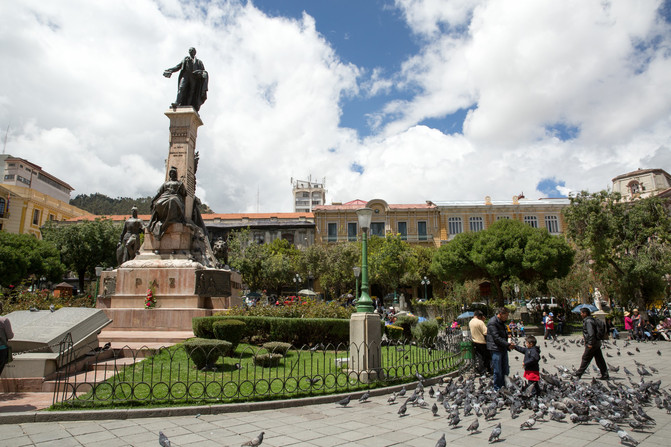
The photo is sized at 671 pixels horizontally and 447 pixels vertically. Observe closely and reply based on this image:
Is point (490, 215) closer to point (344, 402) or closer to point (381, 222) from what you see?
point (381, 222)

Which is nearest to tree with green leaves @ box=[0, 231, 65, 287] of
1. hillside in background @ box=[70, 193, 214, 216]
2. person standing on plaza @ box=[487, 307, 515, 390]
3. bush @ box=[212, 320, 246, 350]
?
bush @ box=[212, 320, 246, 350]

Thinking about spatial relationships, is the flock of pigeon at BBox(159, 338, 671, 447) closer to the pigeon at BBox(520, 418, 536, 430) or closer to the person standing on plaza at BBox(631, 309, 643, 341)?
the pigeon at BBox(520, 418, 536, 430)

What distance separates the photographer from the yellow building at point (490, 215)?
46.4 metres

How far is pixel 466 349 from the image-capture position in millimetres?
9703

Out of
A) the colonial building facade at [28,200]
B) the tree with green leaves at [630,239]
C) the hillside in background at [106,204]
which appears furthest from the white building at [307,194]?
the tree with green leaves at [630,239]

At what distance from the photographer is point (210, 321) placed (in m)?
10.2

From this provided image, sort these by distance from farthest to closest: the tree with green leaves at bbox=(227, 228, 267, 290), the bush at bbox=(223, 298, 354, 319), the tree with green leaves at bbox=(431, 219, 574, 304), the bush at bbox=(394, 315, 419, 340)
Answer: the tree with green leaves at bbox=(227, 228, 267, 290) < the tree with green leaves at bbox=(431, 219, 574, 304) < the bush at bbox=(394, 315, 419, 340) < the bush at bbox=(223, 298, 354, 319)

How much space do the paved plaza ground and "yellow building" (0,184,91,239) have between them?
44.9 metres

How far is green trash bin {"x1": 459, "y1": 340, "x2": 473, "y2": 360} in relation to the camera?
372 inches

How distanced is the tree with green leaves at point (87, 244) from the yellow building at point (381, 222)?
20.3 meters

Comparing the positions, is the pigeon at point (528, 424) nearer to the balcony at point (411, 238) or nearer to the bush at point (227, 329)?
the bush at point (227, 329)

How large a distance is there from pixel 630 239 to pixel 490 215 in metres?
23.6

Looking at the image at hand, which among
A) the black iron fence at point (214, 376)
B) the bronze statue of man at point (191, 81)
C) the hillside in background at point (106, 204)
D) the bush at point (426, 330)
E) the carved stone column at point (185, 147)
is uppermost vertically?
the hillside in background at point (106, 204)

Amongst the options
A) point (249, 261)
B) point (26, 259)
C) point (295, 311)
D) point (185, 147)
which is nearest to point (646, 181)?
point (249, 261)
